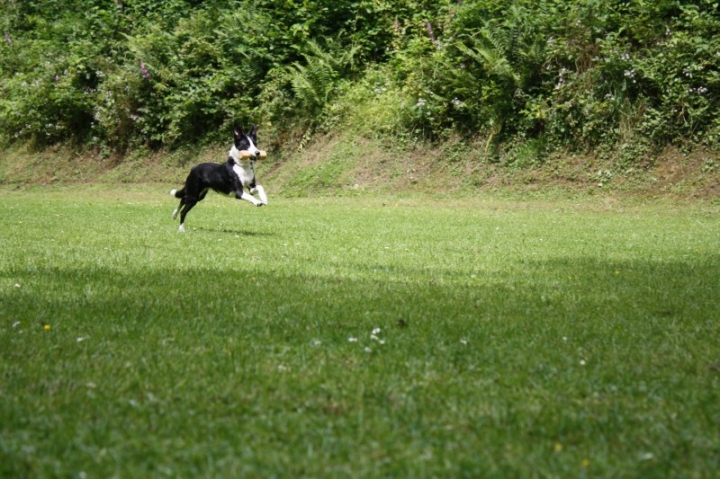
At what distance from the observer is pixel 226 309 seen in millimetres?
6234

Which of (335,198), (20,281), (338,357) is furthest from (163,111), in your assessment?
(338,357)

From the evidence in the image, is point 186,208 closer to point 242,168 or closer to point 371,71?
point 242,168

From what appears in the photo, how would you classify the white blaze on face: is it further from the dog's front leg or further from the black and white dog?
the dog's front leg

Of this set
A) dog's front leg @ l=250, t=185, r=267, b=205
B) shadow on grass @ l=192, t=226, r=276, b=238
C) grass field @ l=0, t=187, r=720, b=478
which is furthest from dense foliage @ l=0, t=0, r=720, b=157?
grass field @ l=0, t=187, r=720, b=478

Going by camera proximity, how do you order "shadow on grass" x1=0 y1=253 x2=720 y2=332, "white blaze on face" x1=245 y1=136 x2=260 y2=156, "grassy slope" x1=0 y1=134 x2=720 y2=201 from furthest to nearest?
"grassy slope" x1=0 y1=134 x2=720 y2=201
"white blaze on face" x1=245 y1=136 x2=260 y2=156
"shadow on grass" x1=0 y1=253 x2=720 y2=332

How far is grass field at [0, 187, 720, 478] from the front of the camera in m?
3.19

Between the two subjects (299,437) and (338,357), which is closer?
(299,437)

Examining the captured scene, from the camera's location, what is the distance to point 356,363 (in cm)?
463

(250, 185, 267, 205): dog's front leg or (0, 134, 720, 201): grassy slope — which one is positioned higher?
(250, 185, 267, 205): dog's front leg

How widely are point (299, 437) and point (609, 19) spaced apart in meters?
20.3

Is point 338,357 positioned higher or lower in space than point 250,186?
higher

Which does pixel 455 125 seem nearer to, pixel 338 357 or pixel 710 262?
pixel 710 262

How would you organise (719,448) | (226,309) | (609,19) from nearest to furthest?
(719,448), (226,309), (609,19)

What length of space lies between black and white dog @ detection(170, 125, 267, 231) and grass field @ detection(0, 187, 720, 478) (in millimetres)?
2894
